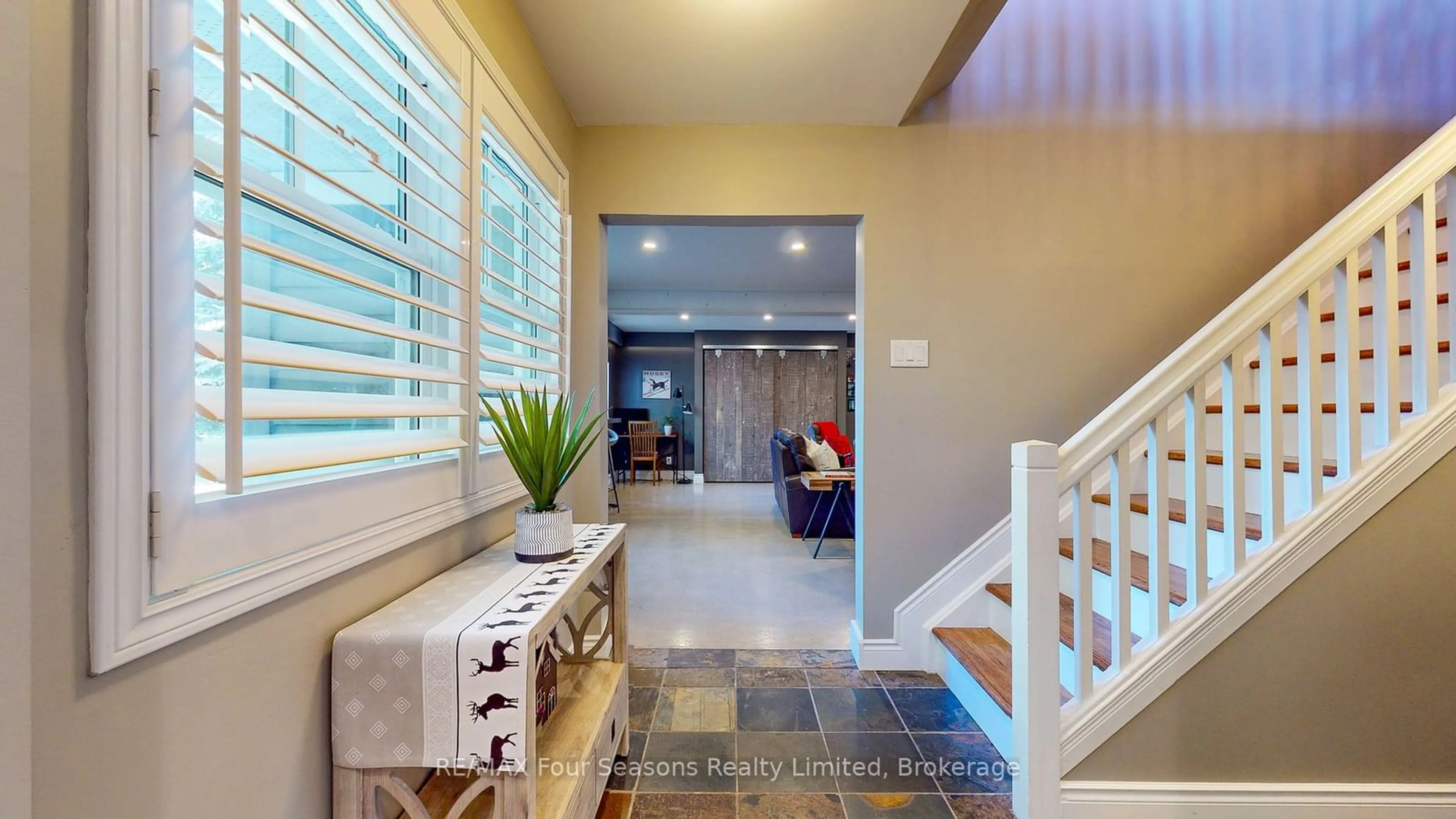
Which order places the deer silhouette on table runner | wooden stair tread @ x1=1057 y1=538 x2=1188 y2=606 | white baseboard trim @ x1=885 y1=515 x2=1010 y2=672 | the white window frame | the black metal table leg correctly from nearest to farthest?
the white window frame → the deer silhouette on table runner → wooden stair tread @ x1=1057 y1=538 x2=1188 y2=606 → white baseboard trim @ x1=885 y1=515 x2=1010 y2=672 → the black metal table leg

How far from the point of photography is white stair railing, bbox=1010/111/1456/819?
134 cm

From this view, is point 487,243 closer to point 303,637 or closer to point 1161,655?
point 303,637

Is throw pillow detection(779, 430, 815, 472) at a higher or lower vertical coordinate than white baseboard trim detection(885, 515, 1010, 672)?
higher

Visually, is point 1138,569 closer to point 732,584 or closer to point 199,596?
point 732,584

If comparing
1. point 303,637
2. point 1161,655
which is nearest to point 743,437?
point 1161,655

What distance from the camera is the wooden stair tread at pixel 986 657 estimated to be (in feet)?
5.50

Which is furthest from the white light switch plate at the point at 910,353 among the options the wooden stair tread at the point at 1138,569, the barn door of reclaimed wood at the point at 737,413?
the barn door of reclaimed wood at the point at 737,413

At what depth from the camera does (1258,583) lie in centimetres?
135

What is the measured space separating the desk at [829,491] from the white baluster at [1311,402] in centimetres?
268

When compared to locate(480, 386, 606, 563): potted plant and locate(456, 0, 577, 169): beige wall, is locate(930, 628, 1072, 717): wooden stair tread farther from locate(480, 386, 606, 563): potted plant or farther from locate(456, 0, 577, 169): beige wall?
locate(456, 0, 577, 169): beige wall

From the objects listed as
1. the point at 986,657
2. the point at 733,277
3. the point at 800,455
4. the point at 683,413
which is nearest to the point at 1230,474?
the point at 986,657

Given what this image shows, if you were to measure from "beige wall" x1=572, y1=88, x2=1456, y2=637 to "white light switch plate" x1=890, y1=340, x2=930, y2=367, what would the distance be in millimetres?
30

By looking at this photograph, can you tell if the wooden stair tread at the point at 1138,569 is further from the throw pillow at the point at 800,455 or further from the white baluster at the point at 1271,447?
the throw pillow at the point at 800,455

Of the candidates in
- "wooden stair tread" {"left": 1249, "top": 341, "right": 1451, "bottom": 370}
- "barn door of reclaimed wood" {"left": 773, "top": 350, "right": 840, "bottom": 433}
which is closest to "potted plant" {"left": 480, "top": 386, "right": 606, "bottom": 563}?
"wooden stair tread" {"left": 1249, "top": 341, "right": 1451, "bottom": 370}
